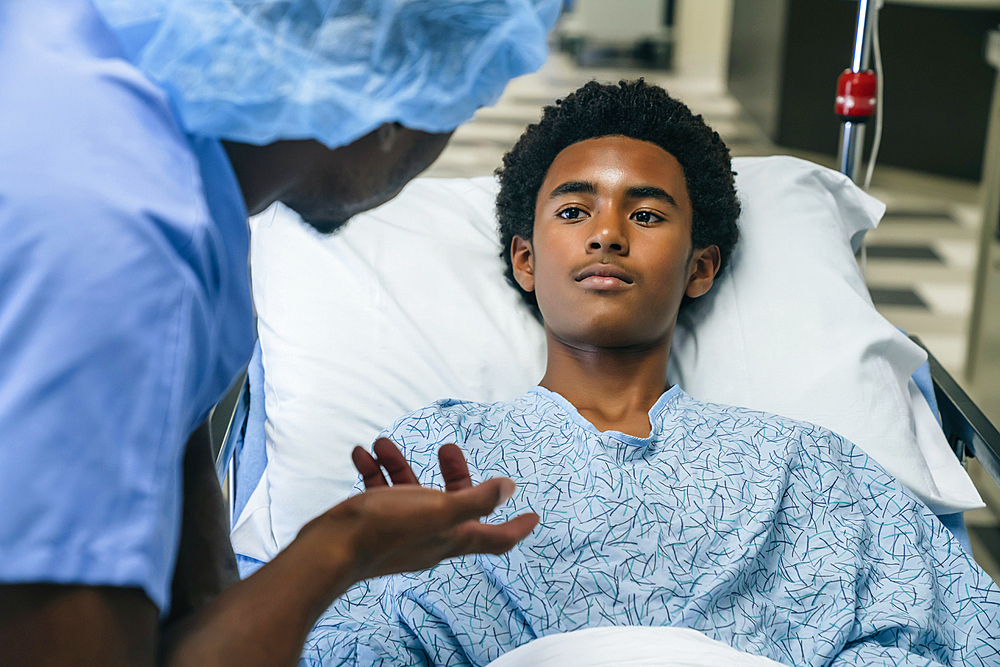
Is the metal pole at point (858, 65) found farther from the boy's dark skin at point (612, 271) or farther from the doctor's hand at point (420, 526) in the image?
the doctor's hand at point (420, 526)

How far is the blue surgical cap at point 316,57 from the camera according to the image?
66 centimetres

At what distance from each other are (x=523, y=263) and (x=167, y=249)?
1083 millimetres

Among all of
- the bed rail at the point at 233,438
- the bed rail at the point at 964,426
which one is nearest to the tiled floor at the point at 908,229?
the bed rail at the point at 964,426

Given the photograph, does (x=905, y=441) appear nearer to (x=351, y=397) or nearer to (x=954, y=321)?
(x=351, y=397)

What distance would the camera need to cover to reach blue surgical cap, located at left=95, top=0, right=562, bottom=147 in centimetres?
66

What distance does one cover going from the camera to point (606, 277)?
4.47 ft

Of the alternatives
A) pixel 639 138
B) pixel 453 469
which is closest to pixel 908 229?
pixel 639 138

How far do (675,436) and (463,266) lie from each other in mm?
592

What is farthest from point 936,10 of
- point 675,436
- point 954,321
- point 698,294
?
point 675,436

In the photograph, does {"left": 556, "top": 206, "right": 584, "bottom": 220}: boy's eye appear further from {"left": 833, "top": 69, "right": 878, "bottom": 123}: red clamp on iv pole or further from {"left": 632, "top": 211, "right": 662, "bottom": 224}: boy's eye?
{"left": 833, "top": 69, "right": 878, "bottom": 123}: red clamp on iv pole

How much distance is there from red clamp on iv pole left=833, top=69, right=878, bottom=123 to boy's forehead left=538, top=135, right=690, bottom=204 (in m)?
0.37

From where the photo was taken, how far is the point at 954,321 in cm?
339

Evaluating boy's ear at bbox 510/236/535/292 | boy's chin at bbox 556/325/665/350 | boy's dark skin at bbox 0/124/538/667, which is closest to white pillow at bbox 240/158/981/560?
boy's ear at bbox 510/236/535/292

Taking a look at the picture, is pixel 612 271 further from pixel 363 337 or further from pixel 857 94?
pixel 857 94
